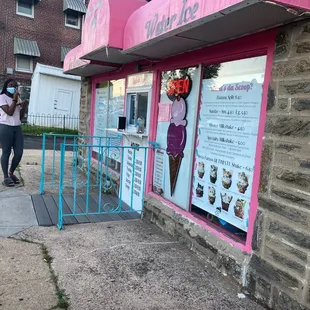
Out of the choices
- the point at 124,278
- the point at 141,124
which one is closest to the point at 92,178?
the point at 141,124

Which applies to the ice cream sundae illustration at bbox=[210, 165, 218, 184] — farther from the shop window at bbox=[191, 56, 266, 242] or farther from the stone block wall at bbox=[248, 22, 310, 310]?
the stone block wall at bbox=[248, 22, 310, 310]

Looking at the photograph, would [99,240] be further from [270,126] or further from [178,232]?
[270,126]

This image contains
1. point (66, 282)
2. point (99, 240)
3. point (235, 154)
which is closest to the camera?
point (66, 282)

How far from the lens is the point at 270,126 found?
274cm

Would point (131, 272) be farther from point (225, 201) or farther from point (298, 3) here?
point (298, 3)

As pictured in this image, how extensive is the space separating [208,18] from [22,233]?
3.07 m

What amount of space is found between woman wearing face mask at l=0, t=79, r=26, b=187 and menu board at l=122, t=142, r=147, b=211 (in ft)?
6.50

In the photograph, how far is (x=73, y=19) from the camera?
2156 centimetres

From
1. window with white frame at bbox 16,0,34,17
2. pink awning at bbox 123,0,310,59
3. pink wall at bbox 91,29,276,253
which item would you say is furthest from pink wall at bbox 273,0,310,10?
window with white frame at bbox 16,0,34,17

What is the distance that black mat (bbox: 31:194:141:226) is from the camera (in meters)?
4.51

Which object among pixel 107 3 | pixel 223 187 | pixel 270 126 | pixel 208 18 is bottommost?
pixel 223 187

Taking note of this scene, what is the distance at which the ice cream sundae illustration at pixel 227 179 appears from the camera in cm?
336

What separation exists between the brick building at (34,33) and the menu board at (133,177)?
16623 millimetres

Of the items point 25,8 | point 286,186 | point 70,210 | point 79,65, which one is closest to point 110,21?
point 79,65
